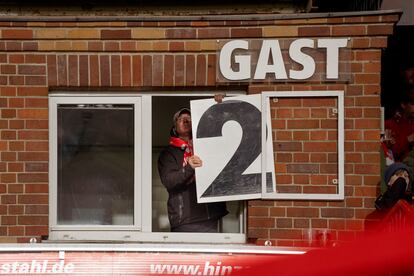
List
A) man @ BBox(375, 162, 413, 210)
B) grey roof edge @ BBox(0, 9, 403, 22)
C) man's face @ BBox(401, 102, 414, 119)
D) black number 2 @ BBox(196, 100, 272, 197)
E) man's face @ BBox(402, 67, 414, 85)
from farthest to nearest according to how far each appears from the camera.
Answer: man's face @ BBox(402, 67, 414, 85) → man's face @ BBox(401, 102, 414, 119) → black number 2 @ BBox(196, 100, 272, 197) → grey roof edge @ BBox(0, 9, 403, 22) → man @ BBox(375, 162, 413, 210)

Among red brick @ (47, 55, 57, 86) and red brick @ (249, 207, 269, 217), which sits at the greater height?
red brick @ (47, 55, 57, 86)

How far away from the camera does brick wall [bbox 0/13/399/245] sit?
6.14 metres

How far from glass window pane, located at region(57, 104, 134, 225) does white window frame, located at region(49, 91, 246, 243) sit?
6cm

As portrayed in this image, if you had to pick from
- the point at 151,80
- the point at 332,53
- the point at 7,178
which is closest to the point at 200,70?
the point at 151,80

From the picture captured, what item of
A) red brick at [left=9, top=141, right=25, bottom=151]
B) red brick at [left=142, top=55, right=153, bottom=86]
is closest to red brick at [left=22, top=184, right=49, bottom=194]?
red brick at [left=9, top=141, right=25, bottom=151]

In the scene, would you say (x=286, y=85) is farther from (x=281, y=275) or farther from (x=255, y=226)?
(x=281, y=275)

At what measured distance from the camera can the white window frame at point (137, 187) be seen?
6.35m

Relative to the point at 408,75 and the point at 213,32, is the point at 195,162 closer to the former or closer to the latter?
the point at 213,32

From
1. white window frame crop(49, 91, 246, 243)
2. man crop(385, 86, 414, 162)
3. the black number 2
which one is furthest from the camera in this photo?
man crop(385, 86, 414, 162)

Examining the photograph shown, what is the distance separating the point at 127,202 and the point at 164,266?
3.12 meters

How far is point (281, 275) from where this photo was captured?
206 cm

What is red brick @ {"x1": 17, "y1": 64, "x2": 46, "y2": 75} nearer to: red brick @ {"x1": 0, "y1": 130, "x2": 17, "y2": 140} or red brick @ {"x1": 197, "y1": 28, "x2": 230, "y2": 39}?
red brick @ {"x1": 0, "y1": 130, "x2": 17, "y2": 140}

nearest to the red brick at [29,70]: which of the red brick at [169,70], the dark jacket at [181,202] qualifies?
the red brick at [169,70]

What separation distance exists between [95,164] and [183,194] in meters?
0.81
